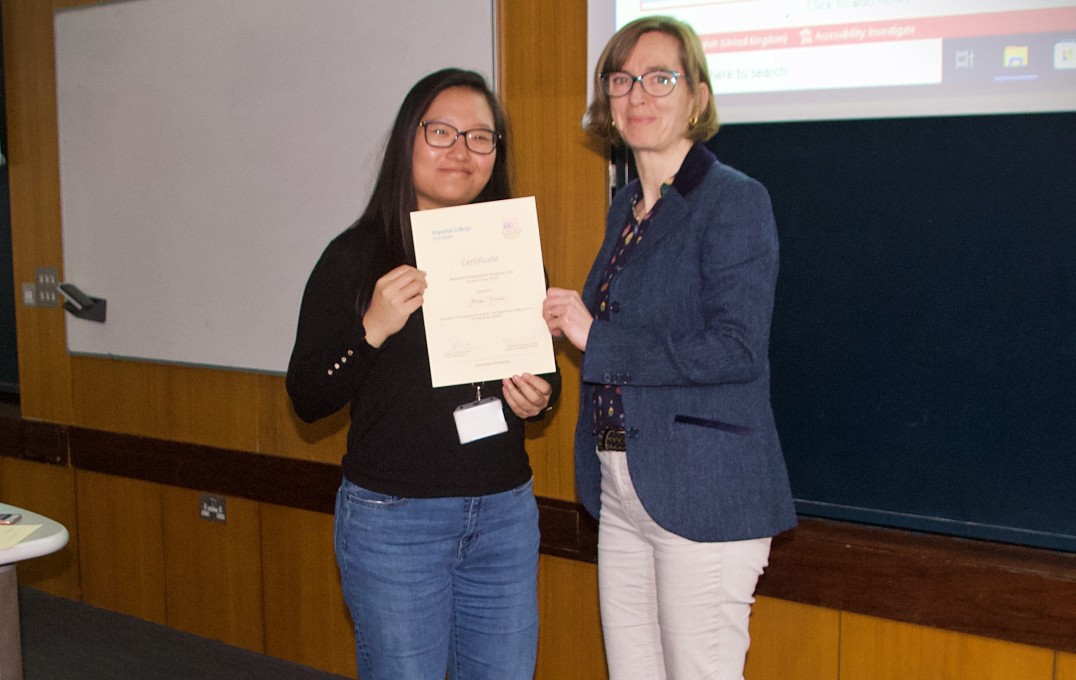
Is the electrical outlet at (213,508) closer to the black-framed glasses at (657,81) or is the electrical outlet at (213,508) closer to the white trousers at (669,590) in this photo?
the white trousers at (669,590)

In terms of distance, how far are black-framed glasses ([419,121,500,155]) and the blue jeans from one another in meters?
0.66

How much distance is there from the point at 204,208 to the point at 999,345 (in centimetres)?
268

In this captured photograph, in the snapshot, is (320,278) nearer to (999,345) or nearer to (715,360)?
(715,360)

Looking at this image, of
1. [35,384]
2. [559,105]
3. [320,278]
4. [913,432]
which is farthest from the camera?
[35,384]

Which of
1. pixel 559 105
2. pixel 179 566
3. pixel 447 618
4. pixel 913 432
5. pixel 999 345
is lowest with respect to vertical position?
pixel 179 566

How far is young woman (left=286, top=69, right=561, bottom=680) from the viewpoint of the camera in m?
1.71

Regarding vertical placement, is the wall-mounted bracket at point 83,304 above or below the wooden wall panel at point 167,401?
above

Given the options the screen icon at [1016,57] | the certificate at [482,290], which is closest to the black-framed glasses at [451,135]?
the certificate at [482,290]

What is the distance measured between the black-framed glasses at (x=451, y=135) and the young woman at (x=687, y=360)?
259 millimetres

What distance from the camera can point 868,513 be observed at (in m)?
2.32

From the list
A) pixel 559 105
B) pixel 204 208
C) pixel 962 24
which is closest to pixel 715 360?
pixel 962 24

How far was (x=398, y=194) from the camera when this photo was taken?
1784 millimetres

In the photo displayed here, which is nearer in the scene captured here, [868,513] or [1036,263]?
[1036,263]

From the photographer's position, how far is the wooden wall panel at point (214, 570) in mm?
3523
